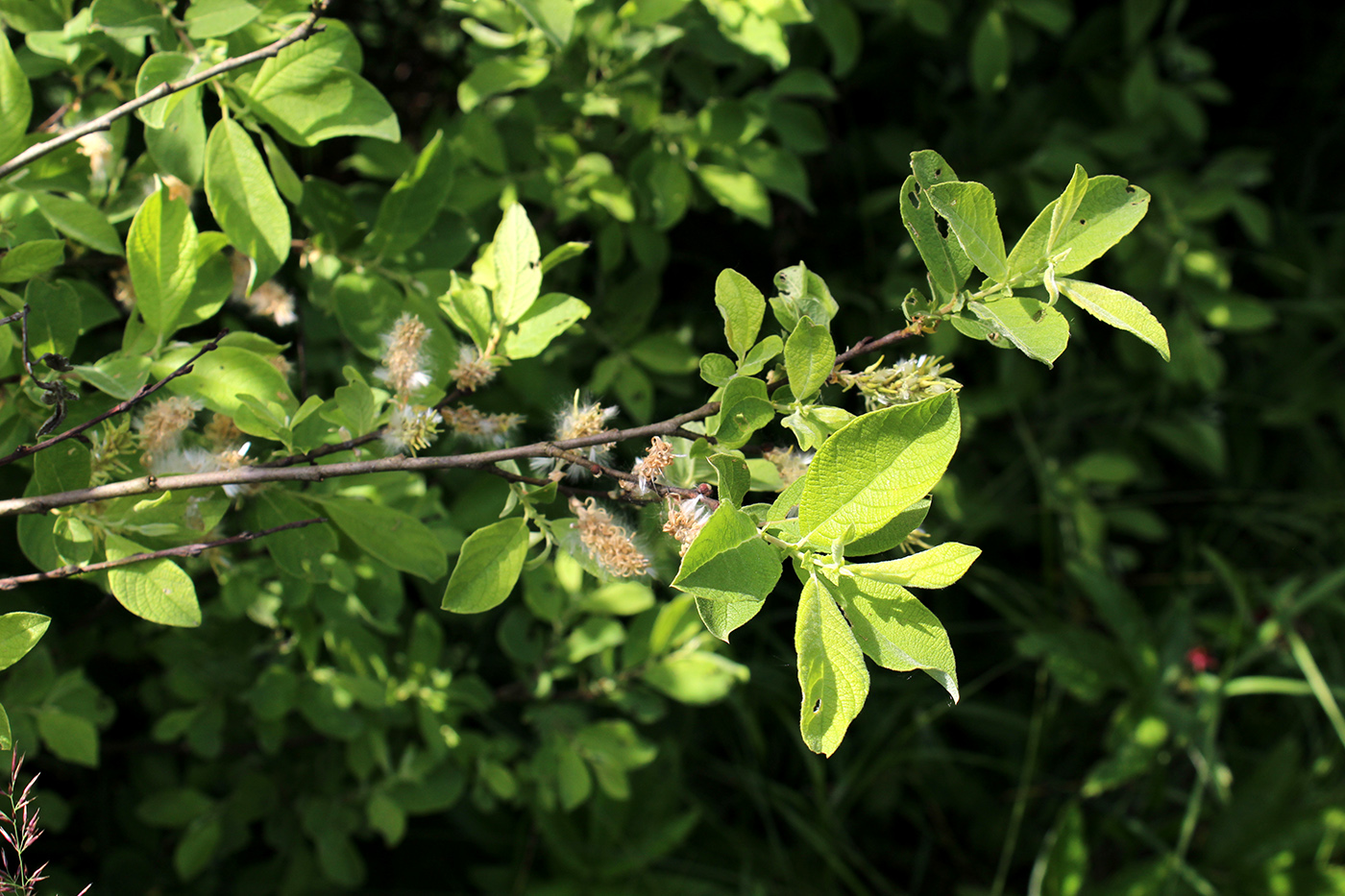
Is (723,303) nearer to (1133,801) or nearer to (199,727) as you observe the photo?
(199,727)

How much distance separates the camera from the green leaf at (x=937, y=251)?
669 mm

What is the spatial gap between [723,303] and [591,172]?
0.56 meters

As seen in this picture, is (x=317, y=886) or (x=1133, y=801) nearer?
(x=317, y=886)

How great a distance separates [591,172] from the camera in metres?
1.19

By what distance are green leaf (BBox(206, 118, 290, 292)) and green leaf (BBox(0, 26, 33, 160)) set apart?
14 cm

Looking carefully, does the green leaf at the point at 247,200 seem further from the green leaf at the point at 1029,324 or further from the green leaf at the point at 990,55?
the green leaf at the point at 990,55

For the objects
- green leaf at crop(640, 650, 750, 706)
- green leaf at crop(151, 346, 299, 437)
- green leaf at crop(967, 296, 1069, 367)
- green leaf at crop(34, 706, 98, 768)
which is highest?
green leaf at crop(967, 296, 1069, 367)

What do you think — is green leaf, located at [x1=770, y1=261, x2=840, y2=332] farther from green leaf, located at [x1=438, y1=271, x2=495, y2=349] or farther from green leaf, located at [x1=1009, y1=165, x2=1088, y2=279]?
green leaf, located at [x1=438, y1=271, x2=495, y2=349]

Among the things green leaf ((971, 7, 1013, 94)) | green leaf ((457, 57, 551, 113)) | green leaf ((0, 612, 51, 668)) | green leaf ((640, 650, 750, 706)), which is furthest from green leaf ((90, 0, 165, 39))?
green leaf ((971, 7, 1013, 94))

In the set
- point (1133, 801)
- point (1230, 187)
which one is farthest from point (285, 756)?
point (1230, 187)

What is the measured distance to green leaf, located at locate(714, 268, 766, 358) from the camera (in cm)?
70

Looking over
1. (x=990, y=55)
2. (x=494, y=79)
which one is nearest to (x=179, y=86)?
(x=494, y=79)

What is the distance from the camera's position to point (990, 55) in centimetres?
148

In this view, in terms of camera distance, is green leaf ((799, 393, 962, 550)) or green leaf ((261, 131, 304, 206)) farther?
green leaf ((261, 131, 304, 206))
